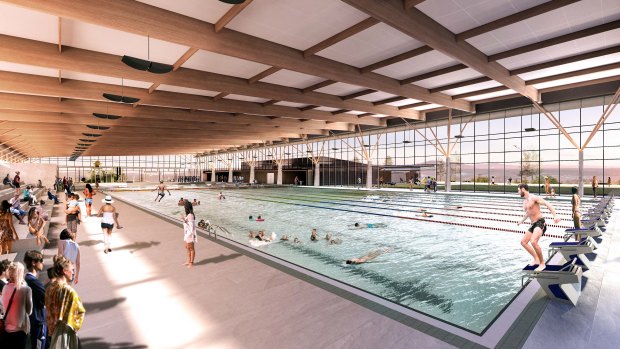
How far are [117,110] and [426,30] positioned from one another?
14.3 meters

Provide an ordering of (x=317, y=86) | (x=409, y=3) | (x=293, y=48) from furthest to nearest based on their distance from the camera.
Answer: (x=317, y=86), (x=293, y=48), (x=409, y=3)

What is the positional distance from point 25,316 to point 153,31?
17.8ft

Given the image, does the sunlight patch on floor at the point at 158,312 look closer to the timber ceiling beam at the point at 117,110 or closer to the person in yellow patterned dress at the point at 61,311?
the person in yellow patterned dress at the point at 61,311

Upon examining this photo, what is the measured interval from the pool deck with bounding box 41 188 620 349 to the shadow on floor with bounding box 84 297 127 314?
1 cm

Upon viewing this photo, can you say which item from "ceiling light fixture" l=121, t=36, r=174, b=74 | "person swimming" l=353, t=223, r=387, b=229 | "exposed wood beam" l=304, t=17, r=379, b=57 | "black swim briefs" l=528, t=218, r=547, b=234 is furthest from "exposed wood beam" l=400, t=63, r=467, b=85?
"ceiling light fixture" l=121, t=36, r=174, b=74

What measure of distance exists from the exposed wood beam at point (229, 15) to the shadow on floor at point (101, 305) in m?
5.34

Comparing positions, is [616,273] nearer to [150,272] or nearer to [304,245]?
[304,245]

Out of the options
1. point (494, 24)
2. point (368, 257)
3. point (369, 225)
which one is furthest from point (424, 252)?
point (494, 24)

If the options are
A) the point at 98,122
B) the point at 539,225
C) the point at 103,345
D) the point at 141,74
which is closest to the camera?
the point at 103,345

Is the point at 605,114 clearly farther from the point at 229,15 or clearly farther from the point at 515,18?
the point at 229,15

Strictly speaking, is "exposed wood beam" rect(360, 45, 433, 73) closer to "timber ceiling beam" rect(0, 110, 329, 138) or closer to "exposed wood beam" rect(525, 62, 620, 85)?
"exposed wood beam" rect(525, 62, 620, 85)

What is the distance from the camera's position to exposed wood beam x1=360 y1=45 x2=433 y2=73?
8.78m

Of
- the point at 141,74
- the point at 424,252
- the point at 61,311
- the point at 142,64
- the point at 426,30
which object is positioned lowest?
the point at 424,252

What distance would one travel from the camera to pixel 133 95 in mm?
11930
